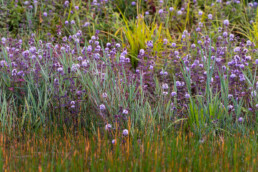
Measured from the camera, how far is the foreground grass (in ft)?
9.57

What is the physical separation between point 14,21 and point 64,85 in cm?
310

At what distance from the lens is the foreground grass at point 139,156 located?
292 cm

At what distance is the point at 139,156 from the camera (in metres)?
3.13

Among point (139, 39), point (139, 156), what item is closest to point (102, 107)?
point (139, 156)

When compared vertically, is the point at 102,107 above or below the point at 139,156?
above

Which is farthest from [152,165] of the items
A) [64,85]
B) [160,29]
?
[160,29]

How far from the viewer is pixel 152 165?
9.50ft

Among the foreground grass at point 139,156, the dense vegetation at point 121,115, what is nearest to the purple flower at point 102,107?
the dense vegetation at point 121,115

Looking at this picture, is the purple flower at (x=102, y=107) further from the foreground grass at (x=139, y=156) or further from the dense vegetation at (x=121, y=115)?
the foreground grass at (x=139, y=156)

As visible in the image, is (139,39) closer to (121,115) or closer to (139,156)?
(121,115)

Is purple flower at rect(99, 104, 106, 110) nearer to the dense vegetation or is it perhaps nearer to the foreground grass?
the dense vegetation

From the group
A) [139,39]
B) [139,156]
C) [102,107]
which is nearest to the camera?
[139,156]

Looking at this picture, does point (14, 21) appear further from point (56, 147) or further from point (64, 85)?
point (56, 147)

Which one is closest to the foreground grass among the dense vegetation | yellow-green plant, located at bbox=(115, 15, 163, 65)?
the dense vegetation
